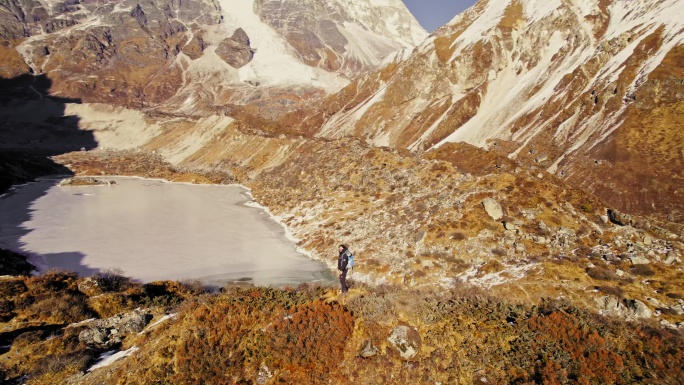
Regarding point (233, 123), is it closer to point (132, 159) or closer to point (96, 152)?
point (132, 159)

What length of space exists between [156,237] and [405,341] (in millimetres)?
22010

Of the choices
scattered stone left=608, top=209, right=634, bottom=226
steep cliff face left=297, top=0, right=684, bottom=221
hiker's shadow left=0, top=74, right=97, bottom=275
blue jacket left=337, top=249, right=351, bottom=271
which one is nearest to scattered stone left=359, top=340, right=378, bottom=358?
blue jacket left=337, top=249, right=351, bottom=271

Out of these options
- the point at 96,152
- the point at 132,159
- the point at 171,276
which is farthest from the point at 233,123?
the point at 171,276

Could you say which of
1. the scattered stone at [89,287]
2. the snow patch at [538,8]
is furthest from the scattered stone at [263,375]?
the snow patch at [538,8]

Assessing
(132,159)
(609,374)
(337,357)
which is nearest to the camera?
(609,374)

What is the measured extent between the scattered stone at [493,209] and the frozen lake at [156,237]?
8.97 metres

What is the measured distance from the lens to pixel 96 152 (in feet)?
268

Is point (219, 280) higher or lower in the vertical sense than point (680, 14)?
lower

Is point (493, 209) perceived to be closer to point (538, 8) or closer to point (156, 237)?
point (156, 237)

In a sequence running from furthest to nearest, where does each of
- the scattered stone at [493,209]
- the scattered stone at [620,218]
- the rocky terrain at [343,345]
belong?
the scattered stone at [493,209], the scattered stone at [620,218], the rocky terrain at [343,345]

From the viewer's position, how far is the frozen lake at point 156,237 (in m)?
20.1

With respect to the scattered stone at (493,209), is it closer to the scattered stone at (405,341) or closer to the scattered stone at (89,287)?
the scattered stone at (405,341)

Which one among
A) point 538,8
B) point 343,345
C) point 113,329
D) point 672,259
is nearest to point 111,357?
point 113,329

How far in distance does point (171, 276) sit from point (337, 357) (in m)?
12.9
